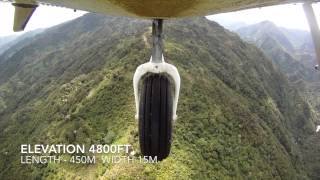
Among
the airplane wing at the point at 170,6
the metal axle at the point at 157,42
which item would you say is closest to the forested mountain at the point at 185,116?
the metal axle at the point at 157,42

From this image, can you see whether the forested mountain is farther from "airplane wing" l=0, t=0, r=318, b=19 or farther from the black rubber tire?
"airplane wing" l=0, t=0, r=318, b=19

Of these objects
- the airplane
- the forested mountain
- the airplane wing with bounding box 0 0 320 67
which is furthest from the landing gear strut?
the forested mountain

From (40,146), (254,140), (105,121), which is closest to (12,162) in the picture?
(40,146)

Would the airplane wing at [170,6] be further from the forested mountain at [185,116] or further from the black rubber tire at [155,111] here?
the forested mountain at [185,116]

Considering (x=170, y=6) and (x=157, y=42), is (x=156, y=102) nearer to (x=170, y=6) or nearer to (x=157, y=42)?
(x=157, y=42)

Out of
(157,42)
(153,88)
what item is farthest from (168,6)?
(153,88)

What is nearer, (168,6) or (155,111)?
(168,6)
